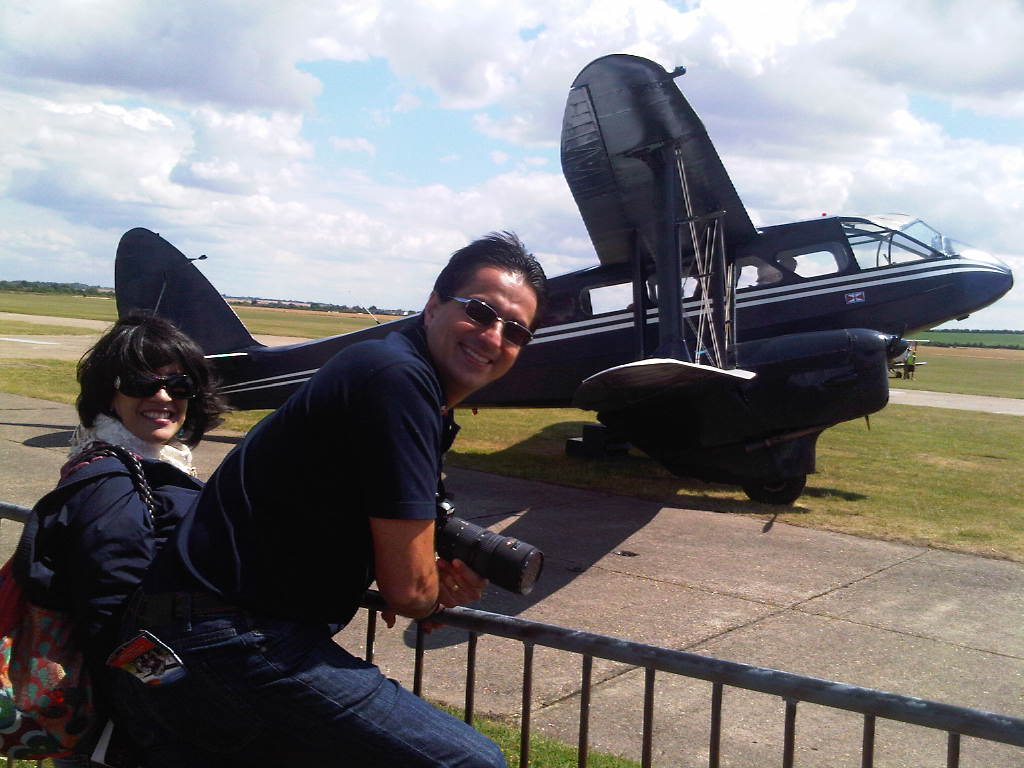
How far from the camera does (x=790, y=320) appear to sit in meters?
10.4

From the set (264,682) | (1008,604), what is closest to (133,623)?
(264,682)

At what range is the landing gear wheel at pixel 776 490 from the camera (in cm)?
977

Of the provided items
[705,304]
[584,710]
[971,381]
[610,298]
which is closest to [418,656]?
[584,710]

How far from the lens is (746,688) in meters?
1.98

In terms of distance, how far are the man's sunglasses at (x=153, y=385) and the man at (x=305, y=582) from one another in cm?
64

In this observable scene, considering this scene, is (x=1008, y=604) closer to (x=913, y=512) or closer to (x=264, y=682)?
(x=913, y=512)

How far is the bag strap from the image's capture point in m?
2.05

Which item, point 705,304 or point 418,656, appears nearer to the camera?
point 418,656

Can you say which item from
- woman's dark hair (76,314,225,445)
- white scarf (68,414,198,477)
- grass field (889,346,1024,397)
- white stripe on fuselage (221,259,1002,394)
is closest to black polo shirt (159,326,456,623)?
white scarf (68,414,198,477)

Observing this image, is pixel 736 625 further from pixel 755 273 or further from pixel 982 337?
pixel 982 337

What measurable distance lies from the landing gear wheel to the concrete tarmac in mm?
541

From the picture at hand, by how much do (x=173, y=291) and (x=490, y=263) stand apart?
12372mm

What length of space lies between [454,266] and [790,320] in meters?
8.97

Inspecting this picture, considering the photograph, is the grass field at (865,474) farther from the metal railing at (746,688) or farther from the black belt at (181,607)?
the black belt at (181,607)
